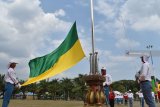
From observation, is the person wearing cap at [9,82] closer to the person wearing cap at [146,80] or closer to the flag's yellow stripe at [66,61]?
the flag's yellow stripe at [66,61]

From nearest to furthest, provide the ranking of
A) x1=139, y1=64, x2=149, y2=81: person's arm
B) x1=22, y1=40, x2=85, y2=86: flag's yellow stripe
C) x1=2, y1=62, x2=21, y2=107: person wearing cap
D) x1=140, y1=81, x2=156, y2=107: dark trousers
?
x1=22, y1=40, x2=85, y2=86: flag's yellow stripe < x1=140, y1=81, x2=156, y2=107: dark trousers < x1=139, y1=64, x2=149, y2=81: person's arm < x1=2, y1=62, x2=21, y2=107: person wearing cap

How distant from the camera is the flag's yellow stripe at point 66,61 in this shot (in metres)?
10.2

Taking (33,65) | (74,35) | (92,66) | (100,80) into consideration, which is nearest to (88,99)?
(100,80)

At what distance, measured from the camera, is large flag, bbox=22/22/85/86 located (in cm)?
1026

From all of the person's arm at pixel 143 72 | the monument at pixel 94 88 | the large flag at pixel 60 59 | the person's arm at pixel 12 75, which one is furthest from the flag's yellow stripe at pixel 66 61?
the person's arm at pixel 12 75

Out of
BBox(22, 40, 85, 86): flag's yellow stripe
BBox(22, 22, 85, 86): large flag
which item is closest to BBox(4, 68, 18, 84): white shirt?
BBox(22, 22, 85, 86): large flag

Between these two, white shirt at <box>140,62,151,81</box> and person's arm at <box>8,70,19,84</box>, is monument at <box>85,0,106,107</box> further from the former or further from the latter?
person's arm at <box>8,70,19,84</box>

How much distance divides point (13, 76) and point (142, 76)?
5.05 m

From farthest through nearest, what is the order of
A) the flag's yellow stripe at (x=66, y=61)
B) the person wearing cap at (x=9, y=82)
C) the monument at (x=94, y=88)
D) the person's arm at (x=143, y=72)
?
the person wearing cap at (x=9, y=82)
the person's arm at (x=143, y=72)
the flag's yellow stripe at (x=66, y=61)
the monument at (x=94, y=88)

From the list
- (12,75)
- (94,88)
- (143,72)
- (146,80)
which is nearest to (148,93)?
(146,80)

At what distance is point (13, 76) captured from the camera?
15.0 m

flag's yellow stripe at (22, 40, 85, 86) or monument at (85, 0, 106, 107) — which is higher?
flag's yellow stripe at (22, 40, 85, 86)

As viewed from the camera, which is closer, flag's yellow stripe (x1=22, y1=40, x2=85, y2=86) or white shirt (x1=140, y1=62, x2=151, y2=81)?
flag's yellow stripe (x1=22, y1=40, x2=85, y2=86)

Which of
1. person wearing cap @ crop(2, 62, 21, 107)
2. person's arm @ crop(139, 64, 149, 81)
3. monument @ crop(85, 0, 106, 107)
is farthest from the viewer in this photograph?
person wearing cap @ crop(2, 62, 21, 107)
